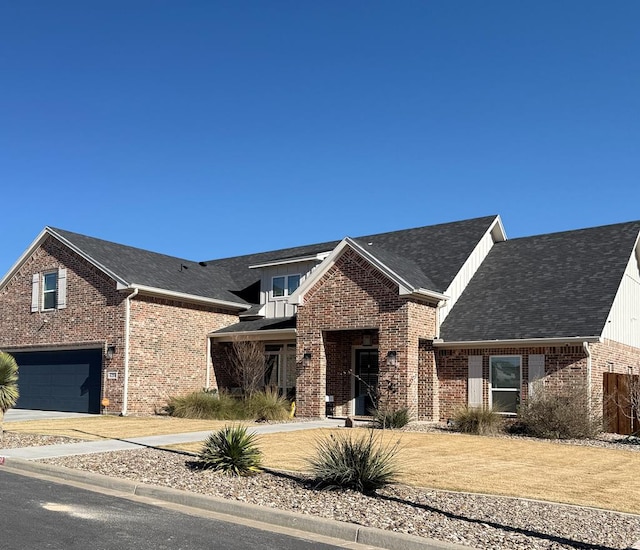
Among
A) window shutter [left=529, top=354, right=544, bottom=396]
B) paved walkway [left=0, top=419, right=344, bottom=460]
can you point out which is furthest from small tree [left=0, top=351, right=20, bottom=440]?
window shutter [left=529, top=354, right=544, bottom=396]

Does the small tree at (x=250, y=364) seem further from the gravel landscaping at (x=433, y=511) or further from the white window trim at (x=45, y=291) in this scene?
the gravel landscaping at (x=433, y=511)

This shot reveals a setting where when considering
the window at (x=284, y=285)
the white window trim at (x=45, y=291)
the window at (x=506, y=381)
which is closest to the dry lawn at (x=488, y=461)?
the window at (x=506, y=381)

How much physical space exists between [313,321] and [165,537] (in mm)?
16066

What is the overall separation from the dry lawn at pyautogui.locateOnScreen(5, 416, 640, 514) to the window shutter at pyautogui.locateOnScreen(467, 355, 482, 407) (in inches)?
151

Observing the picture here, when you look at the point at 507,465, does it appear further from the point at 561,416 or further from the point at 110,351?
the point at 110,351

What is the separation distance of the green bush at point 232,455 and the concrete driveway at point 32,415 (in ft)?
42.3

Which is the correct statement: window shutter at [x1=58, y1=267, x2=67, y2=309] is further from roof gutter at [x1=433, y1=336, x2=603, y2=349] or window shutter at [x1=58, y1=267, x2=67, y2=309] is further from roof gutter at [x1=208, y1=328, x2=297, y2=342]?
roof gutter at [x1=433, y1=336, x2=603, y2=349]

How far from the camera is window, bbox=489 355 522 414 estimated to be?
838 inches

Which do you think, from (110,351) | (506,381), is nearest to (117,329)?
(110,351)

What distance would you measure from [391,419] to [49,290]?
1566 centimetres

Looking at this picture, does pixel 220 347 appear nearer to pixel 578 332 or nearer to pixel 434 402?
pixel 434 402

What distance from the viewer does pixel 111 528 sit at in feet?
26.1

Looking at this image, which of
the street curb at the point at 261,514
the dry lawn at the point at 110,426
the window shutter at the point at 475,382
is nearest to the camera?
the street curb at the point at 261,514

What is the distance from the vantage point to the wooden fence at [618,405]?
20031 millimetres
